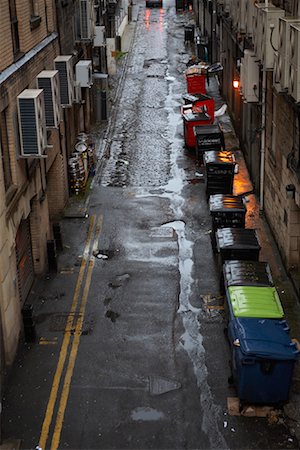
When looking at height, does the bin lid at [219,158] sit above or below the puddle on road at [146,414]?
above

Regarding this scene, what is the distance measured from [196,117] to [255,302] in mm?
15320

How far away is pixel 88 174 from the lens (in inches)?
930

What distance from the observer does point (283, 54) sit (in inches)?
542

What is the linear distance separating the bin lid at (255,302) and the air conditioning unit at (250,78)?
8.40 m

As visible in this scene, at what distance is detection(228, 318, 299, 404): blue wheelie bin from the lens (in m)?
10.8

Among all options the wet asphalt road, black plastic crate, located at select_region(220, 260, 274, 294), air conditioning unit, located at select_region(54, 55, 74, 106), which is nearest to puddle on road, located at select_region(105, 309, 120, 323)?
the wet asphalt road

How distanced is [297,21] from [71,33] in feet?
35.4

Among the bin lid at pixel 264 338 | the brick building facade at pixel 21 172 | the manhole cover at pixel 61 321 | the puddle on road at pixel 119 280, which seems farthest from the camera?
A: the puddle on road at pixel 119 280

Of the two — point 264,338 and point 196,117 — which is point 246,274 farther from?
point 196,117

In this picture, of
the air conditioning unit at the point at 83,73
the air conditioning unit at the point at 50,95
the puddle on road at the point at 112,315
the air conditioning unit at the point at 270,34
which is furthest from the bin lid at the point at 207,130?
the puddle on road at the point at 112,315

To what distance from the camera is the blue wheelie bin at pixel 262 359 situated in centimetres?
1080

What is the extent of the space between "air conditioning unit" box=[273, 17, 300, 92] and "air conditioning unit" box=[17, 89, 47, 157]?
5110 mm

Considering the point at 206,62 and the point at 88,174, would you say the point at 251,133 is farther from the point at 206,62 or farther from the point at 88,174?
the point at 206,62

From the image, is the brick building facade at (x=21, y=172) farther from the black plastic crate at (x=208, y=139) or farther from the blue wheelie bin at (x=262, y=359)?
the black plastic crate at (x=208, y=139)
